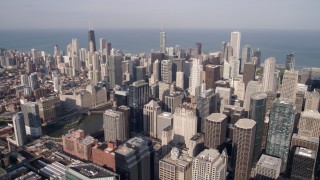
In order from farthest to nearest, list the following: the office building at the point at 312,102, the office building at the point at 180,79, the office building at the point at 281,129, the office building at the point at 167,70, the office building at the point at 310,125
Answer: the office building at the point at 167,70, the office building at the point at 180,79, the office building at the point at 312,102, the office building at the point at 310,125, the office building at the point at 281,129

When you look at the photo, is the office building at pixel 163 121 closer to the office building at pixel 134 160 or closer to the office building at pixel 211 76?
the office building at pixel 134 160

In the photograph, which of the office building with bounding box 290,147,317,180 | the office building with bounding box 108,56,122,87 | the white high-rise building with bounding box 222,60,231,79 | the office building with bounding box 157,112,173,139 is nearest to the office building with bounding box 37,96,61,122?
the office building with bounding box 108,56,122,87

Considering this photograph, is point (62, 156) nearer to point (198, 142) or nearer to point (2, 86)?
point (198, 142)

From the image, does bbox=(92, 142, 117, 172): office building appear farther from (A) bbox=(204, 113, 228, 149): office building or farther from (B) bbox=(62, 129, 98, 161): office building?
(A) bbox=(204, 113, 228, 149): office building

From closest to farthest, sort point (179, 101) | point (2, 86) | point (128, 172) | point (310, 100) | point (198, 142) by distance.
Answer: point (128, 172) → point (198, 142) → point (310, 100) → point (179, 101) → point (2, 86)

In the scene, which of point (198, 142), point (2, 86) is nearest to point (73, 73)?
point (2, 86)

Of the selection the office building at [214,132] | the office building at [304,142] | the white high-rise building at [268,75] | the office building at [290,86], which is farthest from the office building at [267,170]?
the white high-rise building at [268,75]
